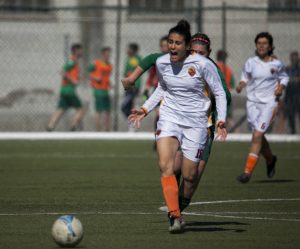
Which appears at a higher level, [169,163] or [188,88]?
[188,88]

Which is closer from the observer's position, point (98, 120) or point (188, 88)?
point (188, 88)

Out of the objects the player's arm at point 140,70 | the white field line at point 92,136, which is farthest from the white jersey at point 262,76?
the white field line at point 92,136

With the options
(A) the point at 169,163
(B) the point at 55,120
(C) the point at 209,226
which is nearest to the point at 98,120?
(B) the point at 55,120

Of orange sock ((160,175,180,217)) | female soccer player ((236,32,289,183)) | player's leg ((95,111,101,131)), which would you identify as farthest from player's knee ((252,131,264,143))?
player's leg ((95,111,101,131))

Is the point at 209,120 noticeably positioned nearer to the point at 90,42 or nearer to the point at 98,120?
the point at 98,120

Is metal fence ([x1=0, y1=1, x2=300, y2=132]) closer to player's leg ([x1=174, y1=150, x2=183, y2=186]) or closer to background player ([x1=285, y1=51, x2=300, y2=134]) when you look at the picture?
background player ([x1=285, y1=51, x2=300, y2=134])

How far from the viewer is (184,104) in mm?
12398

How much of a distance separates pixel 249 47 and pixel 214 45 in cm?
103

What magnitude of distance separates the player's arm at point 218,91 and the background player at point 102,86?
18723 millimetres

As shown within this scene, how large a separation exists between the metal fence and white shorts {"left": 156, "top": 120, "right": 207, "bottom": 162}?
56.4 ft

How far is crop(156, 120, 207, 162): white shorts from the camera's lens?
12320 mm

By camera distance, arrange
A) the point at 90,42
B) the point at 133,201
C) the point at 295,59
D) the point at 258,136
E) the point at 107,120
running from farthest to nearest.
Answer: the point at 90,42 → the point at 107,120 → the point at 295,59 → the point at 258,136 → the point at 133,201

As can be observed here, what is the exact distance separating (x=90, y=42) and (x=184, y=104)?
87.6 ft

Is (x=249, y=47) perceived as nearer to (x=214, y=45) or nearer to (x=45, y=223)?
(x=214, y=45)
